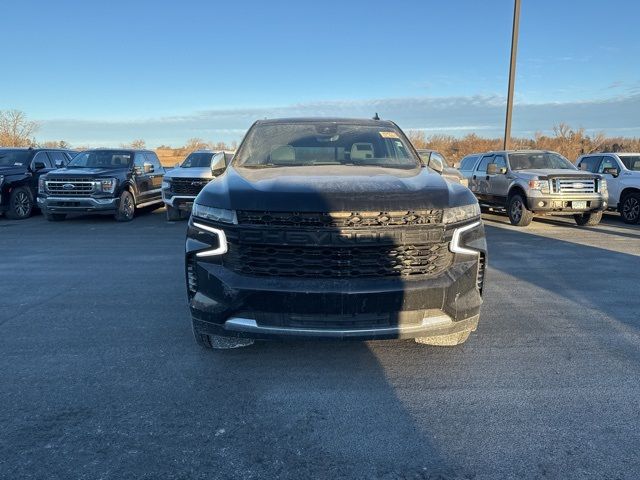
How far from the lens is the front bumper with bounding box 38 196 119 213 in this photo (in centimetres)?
1175

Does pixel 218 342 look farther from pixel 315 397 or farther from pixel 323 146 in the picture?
pixel 323 146

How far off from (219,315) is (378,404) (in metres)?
1.23

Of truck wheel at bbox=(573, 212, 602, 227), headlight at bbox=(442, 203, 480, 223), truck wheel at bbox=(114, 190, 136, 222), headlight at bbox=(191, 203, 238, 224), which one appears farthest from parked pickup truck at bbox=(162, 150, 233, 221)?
truck wheel at bbox=(573, 212, 602, 227)

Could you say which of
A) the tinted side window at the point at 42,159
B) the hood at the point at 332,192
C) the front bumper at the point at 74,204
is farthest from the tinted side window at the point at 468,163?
the tinted side window at the point at 42,159

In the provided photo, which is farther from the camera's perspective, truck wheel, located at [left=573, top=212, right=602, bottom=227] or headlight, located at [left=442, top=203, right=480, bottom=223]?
truck wheel, located at [left=573, top=212, right=602, bottom=227]

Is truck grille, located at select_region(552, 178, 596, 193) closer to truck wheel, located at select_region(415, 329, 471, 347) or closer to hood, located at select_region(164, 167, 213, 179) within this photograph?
hood, located at select_region(164, 167, 213, 179)

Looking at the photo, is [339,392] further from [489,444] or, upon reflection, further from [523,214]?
[523,214]

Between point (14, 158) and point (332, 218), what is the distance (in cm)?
1366

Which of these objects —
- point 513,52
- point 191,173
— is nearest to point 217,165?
point 191,173

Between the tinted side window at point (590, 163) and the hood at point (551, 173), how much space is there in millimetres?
1729

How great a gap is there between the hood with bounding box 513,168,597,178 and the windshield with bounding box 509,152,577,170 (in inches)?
14.2

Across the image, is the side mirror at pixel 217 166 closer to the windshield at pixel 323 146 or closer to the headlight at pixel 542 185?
the windshield at pixel 323 146

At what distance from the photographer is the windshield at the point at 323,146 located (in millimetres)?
4750

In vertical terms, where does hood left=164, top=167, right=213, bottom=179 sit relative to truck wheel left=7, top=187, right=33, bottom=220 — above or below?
above
